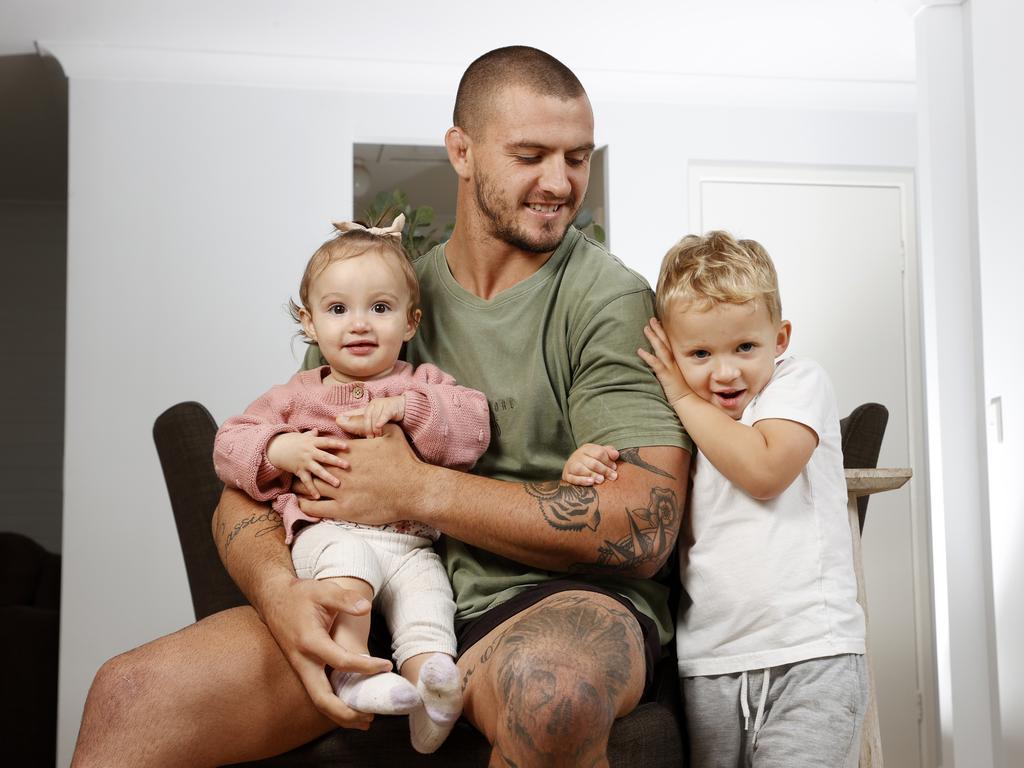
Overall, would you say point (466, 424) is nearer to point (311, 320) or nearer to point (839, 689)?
point (311, 320)

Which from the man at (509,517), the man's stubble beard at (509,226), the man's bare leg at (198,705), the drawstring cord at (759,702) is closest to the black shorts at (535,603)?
the man at (509,517)

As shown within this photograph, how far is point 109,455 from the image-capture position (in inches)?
154

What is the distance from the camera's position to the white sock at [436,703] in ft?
3.87

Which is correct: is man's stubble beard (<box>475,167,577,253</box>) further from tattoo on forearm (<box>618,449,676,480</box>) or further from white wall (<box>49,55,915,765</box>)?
white wall (<box>49,55,915,765</box>)

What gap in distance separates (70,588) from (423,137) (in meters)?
2.24

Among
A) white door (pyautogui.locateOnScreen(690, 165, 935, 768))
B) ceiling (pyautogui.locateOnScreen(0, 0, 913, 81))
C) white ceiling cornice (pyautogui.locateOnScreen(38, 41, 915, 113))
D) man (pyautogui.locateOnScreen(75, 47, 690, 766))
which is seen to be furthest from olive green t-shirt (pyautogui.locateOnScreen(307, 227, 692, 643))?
white door (pyautogui.locateOnScreen(690, 165, 935, 768))

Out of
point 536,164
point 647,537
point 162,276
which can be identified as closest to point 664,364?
point 647,537

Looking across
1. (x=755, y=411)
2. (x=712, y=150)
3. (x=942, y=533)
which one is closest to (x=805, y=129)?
(x=712, y=150)

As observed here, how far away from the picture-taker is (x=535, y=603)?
1.37m

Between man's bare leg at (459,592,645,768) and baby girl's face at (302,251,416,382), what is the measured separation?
46 centimetres

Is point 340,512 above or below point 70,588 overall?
above

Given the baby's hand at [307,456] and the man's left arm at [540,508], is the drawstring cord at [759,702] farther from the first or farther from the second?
the baby's hand at [307,456]

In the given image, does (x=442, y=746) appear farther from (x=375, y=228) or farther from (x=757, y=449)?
(x=375, y=228)

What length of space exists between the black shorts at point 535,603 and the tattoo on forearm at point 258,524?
308 millimetres
